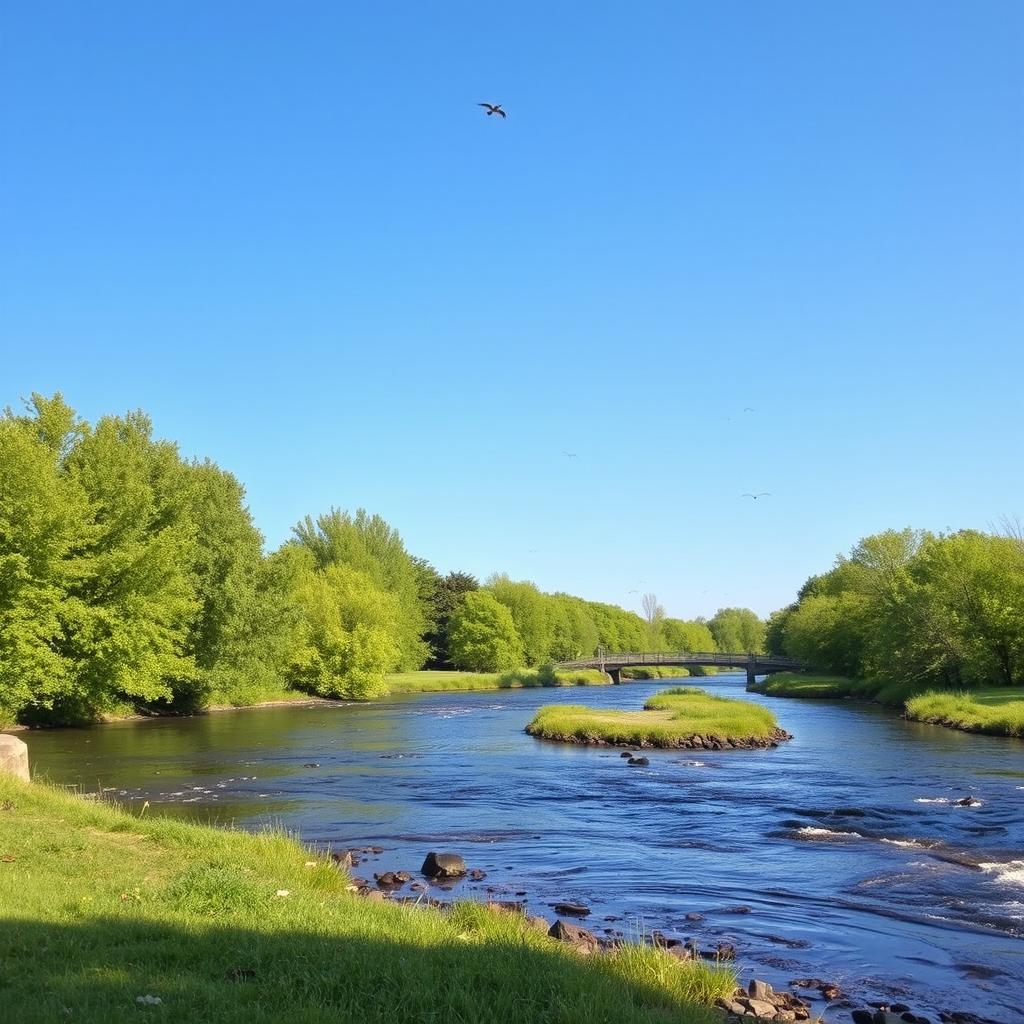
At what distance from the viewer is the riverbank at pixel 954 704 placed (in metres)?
44.5

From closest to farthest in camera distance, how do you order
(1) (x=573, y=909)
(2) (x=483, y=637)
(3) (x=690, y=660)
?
1. (1) (x=573, y=909)
2. (2) (x=483, y=637)
3. (3) (x=690, y=660)

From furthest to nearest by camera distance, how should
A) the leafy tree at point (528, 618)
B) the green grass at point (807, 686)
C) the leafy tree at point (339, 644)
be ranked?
1. the leafy tree at point (528, 618)
2. the green grass at point (807, 686)
3. the leafy tree at point (339, 644)

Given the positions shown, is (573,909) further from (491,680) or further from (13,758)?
(491,680)

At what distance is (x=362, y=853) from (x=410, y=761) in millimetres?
17326

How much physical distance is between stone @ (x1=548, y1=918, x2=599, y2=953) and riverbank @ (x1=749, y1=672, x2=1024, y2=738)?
37.5 metres

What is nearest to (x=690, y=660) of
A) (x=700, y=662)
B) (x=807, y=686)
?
(x=700, y=662)

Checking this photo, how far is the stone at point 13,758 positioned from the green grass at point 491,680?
6919 cm

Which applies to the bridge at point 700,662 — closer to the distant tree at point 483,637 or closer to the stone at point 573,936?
the distant tree at point 483,637

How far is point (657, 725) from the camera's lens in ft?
149

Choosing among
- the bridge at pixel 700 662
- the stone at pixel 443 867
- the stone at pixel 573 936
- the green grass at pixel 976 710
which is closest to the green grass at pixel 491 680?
the bridge at pixel 700 662

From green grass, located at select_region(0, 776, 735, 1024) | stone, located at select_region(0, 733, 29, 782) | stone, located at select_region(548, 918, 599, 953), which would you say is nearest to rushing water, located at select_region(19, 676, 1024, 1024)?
stone, located at select_region(548, 918, 599, 953)

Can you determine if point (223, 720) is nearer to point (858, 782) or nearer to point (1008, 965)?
point (858, 782)

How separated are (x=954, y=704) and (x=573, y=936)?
146 feet

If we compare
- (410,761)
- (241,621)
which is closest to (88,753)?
(410,761)
